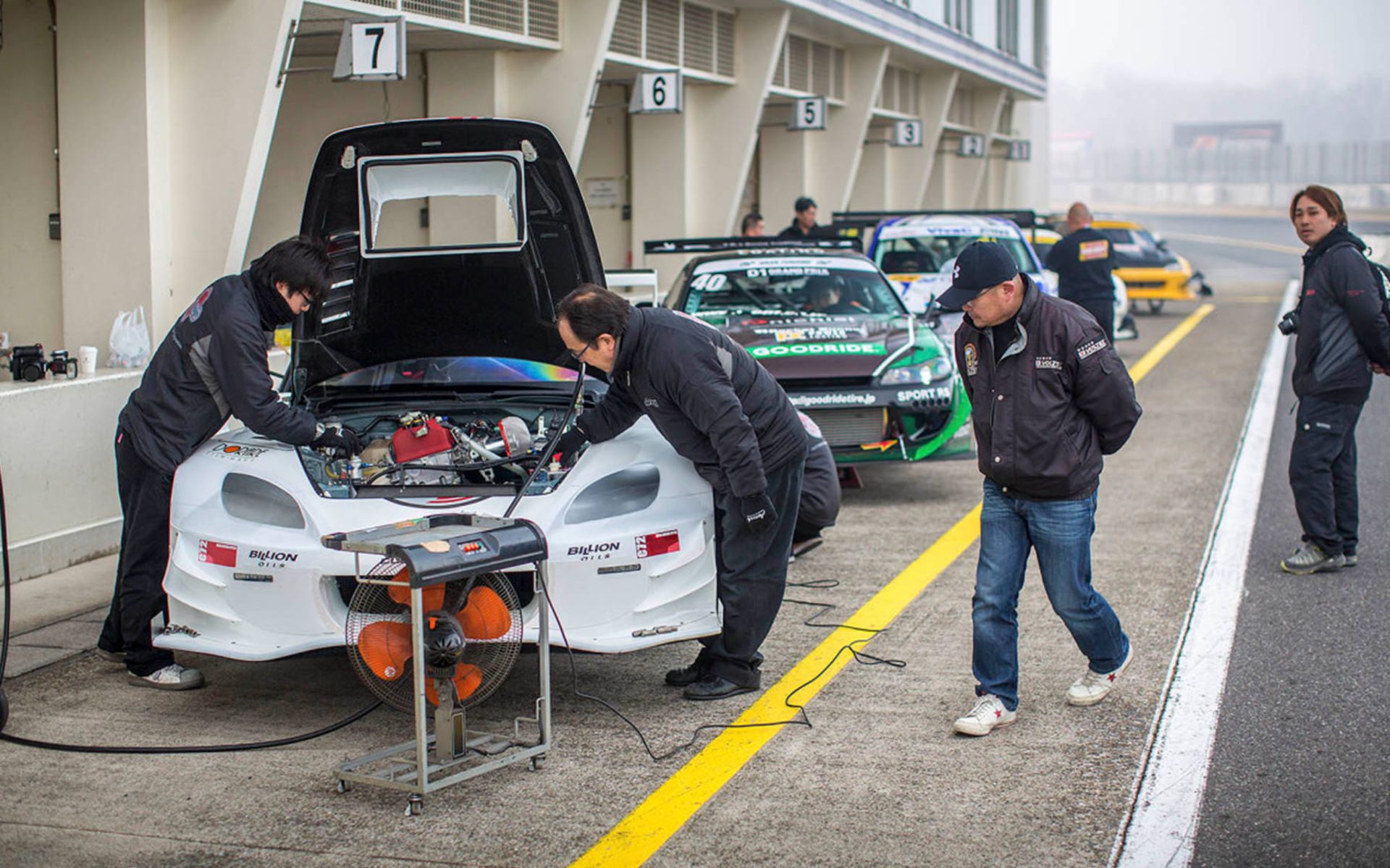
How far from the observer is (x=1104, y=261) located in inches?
523

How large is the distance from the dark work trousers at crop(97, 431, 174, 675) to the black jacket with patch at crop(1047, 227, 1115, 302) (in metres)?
9.11

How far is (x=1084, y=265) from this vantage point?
523 inches

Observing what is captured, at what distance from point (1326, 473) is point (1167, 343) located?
1377 cm

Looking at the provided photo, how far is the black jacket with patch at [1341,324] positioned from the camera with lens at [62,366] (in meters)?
6.23

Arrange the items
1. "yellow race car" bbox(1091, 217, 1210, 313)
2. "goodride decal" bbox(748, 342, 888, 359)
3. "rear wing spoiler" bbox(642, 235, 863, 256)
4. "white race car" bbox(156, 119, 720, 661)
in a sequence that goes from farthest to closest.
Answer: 1. "yellow race car" bbox(1091, 217, 1210, 313)
2. "rear wing spoiler" bbox(642, 235, 863, 256)
3. "goodride decal" bbox(748, 342, 888, 359)
4. "white race car" bbox(156, 119, 720, 661)

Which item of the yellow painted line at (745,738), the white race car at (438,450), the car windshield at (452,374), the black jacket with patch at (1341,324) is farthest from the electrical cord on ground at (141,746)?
the black jacket with patch at (1341,324)

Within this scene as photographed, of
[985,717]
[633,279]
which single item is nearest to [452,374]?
[633,279]

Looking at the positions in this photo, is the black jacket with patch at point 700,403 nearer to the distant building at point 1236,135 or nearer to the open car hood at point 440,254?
the open car hood at point 440,254

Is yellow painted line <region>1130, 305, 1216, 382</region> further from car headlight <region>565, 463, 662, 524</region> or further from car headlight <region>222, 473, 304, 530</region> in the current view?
car headlight <region>222, 473, 304, 530</region>

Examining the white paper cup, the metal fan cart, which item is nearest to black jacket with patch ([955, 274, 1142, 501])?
the metal fan cart

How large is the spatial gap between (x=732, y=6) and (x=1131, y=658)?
1378 centimetres

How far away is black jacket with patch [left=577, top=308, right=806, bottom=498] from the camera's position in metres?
5.23

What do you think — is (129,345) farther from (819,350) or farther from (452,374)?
(819,350)

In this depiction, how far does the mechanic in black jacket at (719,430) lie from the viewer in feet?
17.1
